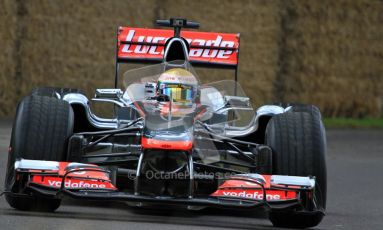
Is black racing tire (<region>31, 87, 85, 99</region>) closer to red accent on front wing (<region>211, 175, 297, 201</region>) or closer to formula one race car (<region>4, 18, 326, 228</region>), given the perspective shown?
formula one race car (<region>4, 18, 326, 228</region>)

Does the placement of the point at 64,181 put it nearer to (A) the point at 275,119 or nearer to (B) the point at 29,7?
(A) the point at 275,119

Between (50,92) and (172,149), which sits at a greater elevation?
(50,92)

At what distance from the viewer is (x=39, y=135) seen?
10141 millimetres

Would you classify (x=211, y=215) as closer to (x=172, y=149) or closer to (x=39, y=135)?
(x=172, y=149)

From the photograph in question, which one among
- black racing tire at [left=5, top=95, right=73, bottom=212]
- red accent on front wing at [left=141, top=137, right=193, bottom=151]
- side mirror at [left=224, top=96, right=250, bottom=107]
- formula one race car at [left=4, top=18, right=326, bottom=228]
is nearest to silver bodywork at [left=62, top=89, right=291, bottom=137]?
formula one race car at [left=4, top=18, right=326, bottom=228]

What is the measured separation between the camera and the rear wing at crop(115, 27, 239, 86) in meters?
12.4

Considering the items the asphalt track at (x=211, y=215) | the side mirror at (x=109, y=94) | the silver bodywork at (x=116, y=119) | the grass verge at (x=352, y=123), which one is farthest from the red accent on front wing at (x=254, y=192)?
the grass verge at (x=352, y=123)

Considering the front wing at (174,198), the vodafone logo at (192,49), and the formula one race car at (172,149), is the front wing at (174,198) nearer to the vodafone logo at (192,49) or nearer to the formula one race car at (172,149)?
the formula one race car at (172,149)

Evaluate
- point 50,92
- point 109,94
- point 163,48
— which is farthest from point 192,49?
point 50,92

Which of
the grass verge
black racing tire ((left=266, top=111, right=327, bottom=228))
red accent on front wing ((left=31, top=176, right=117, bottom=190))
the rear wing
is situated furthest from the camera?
the grass verge

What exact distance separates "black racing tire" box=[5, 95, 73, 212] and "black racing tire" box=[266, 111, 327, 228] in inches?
67.3

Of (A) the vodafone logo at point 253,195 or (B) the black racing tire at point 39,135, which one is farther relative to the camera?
(B) the black racing tire at point 39,135

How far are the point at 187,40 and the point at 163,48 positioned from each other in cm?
25

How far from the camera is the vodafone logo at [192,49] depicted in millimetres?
12367
